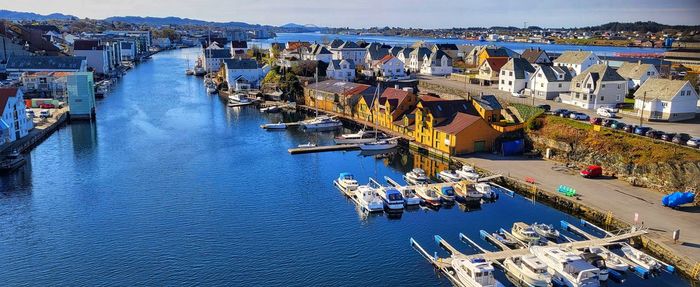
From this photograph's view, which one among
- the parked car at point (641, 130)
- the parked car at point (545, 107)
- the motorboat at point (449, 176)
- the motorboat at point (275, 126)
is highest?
the parked car at point (545, 107)

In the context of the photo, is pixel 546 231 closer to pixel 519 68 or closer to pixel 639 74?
pixel 519 68

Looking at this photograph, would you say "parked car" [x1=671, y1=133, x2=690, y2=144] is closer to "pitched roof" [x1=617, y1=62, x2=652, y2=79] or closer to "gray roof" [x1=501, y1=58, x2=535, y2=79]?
"pitched roof" [x1=617, y1=62, x2=652, y2=79]

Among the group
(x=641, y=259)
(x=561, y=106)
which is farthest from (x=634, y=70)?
(x=641, y=259)

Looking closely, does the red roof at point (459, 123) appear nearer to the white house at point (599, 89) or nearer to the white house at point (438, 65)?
the white house at point (599, 89)

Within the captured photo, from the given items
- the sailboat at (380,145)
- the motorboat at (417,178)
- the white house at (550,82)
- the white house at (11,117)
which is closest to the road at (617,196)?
the motorboat at (417,178)

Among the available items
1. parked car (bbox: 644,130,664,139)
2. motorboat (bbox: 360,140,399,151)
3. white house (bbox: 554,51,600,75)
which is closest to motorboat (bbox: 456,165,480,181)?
motorboat (bbox: 360,140,399,151)

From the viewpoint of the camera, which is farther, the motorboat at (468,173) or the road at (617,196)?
the motorboat at (468,173)

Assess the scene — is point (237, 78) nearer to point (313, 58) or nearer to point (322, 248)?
point (313, 58)
